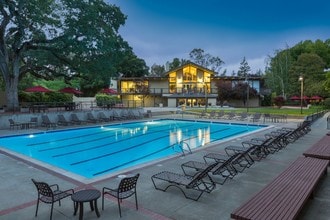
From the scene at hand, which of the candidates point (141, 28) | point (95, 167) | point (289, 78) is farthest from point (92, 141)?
point (289, 78)

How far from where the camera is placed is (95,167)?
34.8 feet

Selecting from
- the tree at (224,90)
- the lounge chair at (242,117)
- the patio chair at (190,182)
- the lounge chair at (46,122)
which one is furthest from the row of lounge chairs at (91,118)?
the tree at (224,90)

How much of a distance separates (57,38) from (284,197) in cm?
2138

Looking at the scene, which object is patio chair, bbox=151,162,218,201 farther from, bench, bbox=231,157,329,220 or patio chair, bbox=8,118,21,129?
patio chair, bbox=8,118,21,129

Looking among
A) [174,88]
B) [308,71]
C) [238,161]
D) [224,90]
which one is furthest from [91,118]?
[308,71]

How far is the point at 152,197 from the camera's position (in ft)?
20.3

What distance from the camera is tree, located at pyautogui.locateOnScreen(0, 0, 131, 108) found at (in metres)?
20.6

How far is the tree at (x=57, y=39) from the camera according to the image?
2061 cm

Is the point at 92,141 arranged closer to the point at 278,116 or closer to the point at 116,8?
the point at 116,8

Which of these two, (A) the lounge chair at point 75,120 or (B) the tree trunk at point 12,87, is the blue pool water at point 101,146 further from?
(B) the tree trunk at point 12,87

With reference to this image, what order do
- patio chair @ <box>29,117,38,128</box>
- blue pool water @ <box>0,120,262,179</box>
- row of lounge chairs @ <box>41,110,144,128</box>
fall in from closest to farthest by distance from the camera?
blue pool water @ <box>0,120,262,179</box> → patio chair @ <box>29,117,38,128</box> → row of lounge chairs @ <box>41,110,144,128</box>

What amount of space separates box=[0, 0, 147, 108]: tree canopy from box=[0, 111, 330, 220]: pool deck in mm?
14665

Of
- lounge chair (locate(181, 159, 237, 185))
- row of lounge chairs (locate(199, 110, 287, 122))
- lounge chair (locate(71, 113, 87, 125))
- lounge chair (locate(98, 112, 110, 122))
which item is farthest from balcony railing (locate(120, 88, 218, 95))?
lounge chair (locate(181, 159, 237, 185))

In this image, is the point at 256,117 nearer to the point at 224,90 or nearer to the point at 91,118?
the point at 91,118
